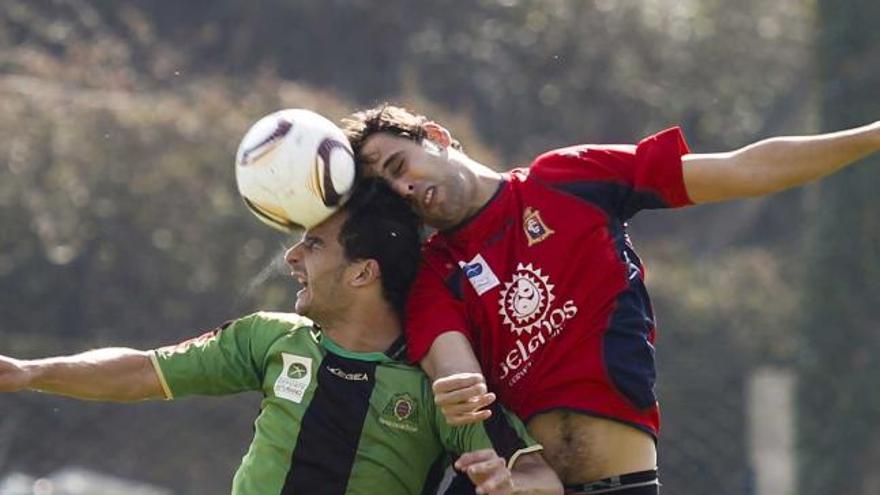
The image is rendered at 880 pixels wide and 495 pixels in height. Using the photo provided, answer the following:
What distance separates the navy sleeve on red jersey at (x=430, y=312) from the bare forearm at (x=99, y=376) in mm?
677

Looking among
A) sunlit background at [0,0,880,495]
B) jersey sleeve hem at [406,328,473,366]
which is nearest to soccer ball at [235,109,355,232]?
jersey sleeve hem at [406,328,473,366]

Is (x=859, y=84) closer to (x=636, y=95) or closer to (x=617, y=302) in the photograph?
(x=636, y=95)

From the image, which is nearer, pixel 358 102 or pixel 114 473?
pixel 114 473

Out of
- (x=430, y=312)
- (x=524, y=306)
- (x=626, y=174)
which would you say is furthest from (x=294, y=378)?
(x=626, y=174)

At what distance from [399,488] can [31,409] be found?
6.65 metres

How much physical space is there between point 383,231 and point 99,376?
2.62 ft

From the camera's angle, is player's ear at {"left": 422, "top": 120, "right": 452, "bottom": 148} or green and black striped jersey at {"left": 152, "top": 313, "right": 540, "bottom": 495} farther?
player's ear at {"left": 422, "top": 120, "right": 452, "bottom": 148}

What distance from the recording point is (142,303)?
1321 centimetres

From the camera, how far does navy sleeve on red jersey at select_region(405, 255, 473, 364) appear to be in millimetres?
4934

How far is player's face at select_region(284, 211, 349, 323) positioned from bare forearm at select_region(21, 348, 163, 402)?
437 mm

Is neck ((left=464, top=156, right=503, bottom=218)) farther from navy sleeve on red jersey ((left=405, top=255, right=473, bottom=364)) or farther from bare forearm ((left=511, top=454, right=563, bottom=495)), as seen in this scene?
bare forearm ((left=511, top=454, right=563, bottom=495))

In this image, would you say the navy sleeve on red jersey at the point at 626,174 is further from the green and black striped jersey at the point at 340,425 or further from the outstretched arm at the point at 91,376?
the outstretched arm at the point at 91,376

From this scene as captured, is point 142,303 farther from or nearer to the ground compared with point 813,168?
nearer to the ground

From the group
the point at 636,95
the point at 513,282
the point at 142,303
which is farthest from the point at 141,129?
the point at 513,282
